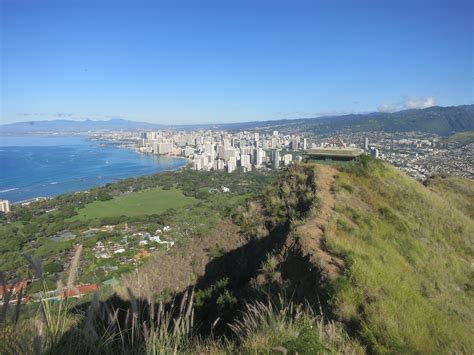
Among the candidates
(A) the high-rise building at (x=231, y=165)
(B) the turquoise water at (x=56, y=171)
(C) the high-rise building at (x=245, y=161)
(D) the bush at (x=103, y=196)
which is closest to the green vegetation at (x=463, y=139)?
(C) the high-rise building at (x=245, y=161)

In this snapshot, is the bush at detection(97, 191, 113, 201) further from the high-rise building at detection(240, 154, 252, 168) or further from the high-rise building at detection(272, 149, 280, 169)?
the high-rise building at detection(240, 154, 252, 168)

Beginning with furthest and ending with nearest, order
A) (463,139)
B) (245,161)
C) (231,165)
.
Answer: (245,161), (231,165), (463,139)

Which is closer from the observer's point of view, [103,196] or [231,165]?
[103,196]

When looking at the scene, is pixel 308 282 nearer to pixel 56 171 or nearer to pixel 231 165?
pixel 231 165

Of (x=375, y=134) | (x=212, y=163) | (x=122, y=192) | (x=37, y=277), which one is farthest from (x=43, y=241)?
(x=375, y=134)

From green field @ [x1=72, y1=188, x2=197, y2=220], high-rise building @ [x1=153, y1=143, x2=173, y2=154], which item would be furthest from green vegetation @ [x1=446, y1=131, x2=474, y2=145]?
high-rise building @ [x1=153, y1=143, x2=173, y2=154]

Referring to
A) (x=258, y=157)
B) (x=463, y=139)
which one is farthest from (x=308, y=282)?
(x=258, y=157)

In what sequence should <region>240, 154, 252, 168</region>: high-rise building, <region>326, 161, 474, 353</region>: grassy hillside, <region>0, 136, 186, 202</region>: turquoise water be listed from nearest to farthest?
<region>326, 161, 474, 353</region>: grassy hillside < <region>0, 136, 186, 202</region>: turquoise water < <region>240, 154, 252, 168</region>: high-rise building
